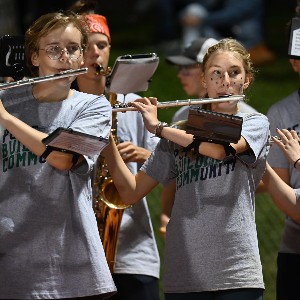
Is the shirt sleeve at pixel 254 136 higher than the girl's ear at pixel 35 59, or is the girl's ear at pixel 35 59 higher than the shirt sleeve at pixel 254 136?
the girl's ear at pixel 35 59

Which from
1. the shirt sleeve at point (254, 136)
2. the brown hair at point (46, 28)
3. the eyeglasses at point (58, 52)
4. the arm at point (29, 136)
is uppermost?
the brown hair at point (46, 28)

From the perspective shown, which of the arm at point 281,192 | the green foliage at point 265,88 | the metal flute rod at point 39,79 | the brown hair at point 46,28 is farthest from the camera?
the green foliage at point 265,88

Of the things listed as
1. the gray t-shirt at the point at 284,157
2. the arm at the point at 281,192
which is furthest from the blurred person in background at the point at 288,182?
the arm at the point at 281,192

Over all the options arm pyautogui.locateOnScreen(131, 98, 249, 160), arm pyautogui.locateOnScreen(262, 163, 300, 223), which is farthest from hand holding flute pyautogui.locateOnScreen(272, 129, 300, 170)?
arm pyautogui.locateOnScreen(131, 98, 249, 160)

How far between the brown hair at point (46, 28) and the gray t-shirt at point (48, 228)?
1.39 ft

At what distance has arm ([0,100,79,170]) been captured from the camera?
5688mm

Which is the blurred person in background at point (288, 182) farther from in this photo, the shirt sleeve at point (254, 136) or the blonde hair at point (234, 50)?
the shirt sleeve at point (254, 136)

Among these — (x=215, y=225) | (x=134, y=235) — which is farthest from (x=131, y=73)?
(x=215, y=225)

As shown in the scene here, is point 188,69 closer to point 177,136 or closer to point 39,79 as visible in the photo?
point 177,136

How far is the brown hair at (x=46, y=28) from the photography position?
6.06 metres

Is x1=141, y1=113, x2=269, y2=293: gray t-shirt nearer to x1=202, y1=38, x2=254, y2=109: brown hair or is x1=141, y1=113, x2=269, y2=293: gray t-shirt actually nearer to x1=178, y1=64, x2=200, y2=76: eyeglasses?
x1=202, y1=38, x2=254, y2=109: brown hair

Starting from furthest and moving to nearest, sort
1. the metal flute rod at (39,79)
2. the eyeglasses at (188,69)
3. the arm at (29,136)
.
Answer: the eyeglasses at (188,69)
the metal flute rod at (39,79)
the arm at (29,136)

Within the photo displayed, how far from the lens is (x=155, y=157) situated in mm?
6234

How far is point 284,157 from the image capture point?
22.8 feet
